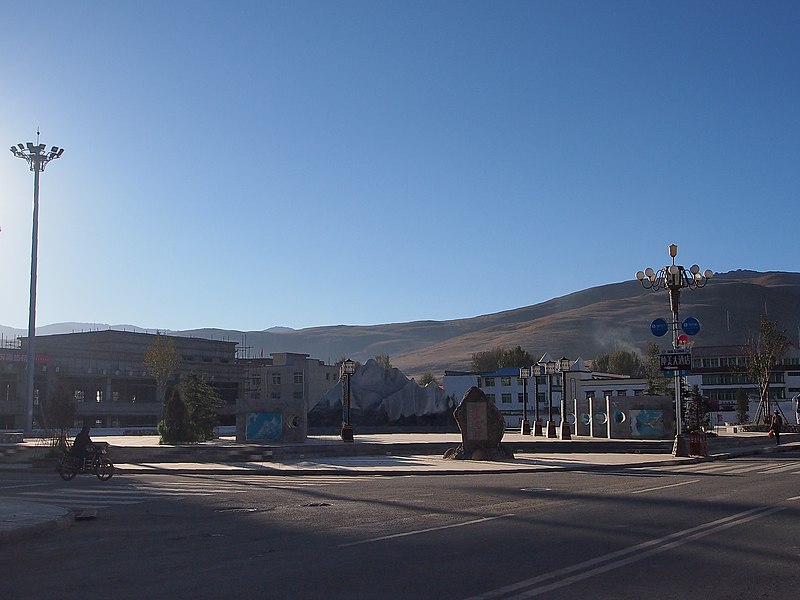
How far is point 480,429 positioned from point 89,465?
14.1 metres

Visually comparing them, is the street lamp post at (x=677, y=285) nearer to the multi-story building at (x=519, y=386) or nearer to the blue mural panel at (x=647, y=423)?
the blue mural panel at (x=647, y=423)

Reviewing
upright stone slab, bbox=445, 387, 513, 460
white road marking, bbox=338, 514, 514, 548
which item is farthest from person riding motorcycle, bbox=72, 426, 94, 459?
white road marking, bbox=338, 514, 514, 548

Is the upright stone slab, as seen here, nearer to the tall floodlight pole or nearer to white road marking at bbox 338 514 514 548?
white road marking at bbox 338 514 514 548

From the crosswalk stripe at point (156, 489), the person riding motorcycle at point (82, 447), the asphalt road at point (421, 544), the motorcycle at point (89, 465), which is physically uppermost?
the person riding motorcycle at point (82, 447)

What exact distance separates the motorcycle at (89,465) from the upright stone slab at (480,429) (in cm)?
1274

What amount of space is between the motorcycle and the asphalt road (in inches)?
137

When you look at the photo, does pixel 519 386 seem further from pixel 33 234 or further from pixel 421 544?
pixel 421 544

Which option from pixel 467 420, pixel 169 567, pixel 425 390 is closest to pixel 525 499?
pixel 169 567

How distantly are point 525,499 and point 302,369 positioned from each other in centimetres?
8442

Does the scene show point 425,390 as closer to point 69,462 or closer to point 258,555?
point 69,462

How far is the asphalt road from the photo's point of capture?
29.7 feet

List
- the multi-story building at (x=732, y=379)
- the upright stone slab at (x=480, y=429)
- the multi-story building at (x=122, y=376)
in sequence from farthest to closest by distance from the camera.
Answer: the multi-story building at (x=732, y=379) → the multi-story building at (x=122, y=376) → the upright stone slab at (x=480, y=429)

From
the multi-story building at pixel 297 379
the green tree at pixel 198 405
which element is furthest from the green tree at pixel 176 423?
the multi-story building at pixel 297 379

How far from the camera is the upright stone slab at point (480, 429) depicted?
31.6 m
